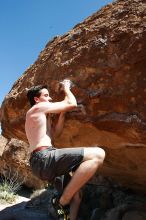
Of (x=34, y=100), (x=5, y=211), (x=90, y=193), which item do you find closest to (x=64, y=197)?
(x=34, y=100)

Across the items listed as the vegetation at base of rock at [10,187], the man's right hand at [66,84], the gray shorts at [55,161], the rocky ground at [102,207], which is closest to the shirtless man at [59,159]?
the gray shorts at [55,161]

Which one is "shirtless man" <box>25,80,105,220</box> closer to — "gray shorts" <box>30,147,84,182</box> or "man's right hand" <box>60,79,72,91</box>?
"gray shorts" <box>30,147,84,182</box>

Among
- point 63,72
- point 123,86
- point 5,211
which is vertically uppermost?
point 63,72

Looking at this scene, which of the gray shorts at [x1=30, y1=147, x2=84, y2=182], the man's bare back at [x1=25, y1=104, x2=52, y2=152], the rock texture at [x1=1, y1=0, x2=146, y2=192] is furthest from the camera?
the rock texture at [x1=1, y1=0, x2=146, y2=192]

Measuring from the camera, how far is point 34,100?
4.92m

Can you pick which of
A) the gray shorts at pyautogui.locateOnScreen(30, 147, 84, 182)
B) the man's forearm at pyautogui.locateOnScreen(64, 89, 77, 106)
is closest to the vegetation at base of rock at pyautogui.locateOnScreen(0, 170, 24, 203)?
the man's forearm at pyautogui.locateOnScreen(64, 89, 77, 106)

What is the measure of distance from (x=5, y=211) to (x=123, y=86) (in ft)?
19.4

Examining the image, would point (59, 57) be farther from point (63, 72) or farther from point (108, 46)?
point (108, 46)

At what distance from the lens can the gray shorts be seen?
412cm

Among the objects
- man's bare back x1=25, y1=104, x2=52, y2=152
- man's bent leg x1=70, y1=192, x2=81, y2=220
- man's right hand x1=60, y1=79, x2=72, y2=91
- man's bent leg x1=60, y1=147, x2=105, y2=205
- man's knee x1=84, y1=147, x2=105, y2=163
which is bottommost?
man's bent leg x1=70, y1=192, x2=81, y2=220

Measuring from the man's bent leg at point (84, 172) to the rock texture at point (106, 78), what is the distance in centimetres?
89

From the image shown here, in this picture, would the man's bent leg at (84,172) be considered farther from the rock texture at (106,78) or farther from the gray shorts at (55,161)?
the rock texture at (106,78)

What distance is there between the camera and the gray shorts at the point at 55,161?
162 inches

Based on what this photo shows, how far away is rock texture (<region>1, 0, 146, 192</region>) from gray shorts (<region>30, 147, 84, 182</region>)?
1005mm
